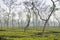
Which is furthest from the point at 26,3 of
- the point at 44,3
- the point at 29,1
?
the point at 44,3

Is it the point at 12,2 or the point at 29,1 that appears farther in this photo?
the point at 12,2

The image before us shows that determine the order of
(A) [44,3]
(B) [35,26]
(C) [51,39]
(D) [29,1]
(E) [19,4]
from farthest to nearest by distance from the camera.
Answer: (B) [35,26] → (E) [19,4] → (A) [44,3] → (D) [29,1] → (C) [51,39]

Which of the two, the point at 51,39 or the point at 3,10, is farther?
the point at 3,10

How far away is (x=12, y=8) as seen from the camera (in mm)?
29781

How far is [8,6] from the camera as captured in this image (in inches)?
1165

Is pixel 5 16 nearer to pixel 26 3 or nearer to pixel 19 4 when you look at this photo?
pixel 19 4

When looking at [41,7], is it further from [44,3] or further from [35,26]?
[35,26]

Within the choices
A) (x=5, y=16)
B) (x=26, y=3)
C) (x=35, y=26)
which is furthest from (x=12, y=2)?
(x=35, y=26)

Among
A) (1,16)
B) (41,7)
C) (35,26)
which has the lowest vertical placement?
(35,26)

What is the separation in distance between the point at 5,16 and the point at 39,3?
8.66m

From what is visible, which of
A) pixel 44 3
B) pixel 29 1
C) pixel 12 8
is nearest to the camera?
Answer: pixel 29 1

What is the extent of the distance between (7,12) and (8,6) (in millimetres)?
1250

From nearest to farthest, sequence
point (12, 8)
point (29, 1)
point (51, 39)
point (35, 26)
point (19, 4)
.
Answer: point (51, 39)
point (29, 1)
point (19, 4)
point (12, 8)
point (35, 26)

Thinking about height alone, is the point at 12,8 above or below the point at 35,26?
above
